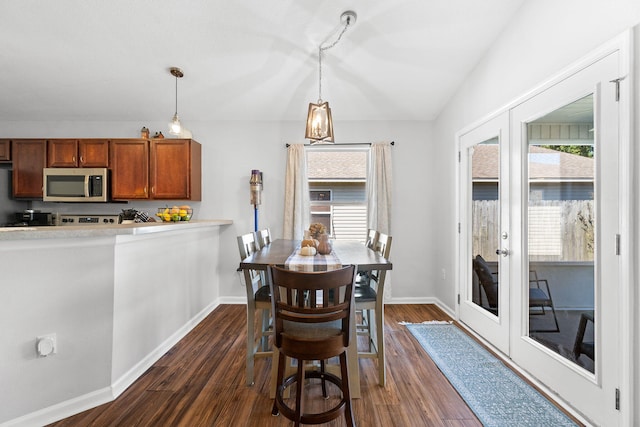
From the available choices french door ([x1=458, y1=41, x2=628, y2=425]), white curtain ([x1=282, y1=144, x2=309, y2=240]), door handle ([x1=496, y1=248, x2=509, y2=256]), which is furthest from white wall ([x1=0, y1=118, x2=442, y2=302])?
door handle ([x1=496, y1=248, x2=509, y2=256])

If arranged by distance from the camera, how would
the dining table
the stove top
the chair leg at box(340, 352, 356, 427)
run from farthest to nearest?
1. the stove top
2. the dining table
3. the chair leg at box(340, 352, 356, 427)

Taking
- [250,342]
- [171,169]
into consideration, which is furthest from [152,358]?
[171,169]

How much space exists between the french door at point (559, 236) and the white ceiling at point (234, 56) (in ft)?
3.00

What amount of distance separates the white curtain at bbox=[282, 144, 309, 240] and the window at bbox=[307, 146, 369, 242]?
0.67 feet

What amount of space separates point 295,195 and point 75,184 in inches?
105

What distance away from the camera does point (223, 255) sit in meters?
3.84

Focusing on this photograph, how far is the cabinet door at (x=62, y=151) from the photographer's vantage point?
3559 millimetres

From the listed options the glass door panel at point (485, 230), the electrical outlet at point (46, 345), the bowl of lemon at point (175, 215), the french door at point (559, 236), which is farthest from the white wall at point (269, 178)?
the electrical outlet at point (46, 345)

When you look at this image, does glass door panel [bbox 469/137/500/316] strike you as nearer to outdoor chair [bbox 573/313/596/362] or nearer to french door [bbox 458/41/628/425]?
french door [bbox 458/41/628/425]

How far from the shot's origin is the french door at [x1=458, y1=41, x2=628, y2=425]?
151 cm

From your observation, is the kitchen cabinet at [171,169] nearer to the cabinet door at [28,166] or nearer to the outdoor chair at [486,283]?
the cabinet door at [28,166]

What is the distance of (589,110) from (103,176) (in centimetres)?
457

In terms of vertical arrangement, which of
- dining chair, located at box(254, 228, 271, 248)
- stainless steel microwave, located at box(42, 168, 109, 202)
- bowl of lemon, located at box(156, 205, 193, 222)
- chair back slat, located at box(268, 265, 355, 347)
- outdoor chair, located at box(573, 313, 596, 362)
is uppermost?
stainless steel microwave, located at box(42, 168, 109, 202)

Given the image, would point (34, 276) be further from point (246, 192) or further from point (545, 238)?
point (545, 238)
